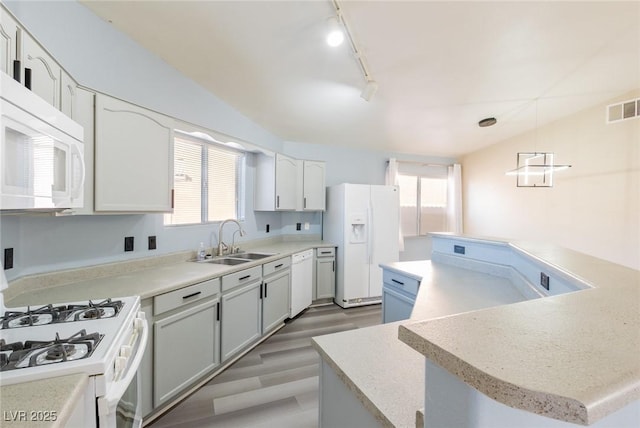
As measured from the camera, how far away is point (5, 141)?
83cm

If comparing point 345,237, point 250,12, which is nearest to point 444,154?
point 345,237

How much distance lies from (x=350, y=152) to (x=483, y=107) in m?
2.08

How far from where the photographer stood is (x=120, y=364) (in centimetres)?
104

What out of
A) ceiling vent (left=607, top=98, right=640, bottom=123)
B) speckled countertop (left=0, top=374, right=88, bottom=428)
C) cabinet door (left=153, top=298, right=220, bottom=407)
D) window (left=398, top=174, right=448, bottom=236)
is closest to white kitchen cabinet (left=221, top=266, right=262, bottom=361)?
cabinet door (left=153, top=298, right=220, bottom=407)

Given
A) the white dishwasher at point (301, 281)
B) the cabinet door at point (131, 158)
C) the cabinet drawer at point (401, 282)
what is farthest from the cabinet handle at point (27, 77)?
the white dishwasher at point (301, 281)

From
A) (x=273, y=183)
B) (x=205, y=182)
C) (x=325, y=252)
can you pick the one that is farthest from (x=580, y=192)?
(x=205, y=182)

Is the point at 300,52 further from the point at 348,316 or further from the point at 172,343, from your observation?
the point at 348,316

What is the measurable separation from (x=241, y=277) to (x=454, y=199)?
4.82 metres

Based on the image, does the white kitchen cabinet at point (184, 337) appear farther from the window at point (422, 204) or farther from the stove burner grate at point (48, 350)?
the window at point (422, 204)

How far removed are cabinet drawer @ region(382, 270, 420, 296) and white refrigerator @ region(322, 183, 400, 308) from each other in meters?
1.55

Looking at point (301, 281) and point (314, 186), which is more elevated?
point (314, 186)

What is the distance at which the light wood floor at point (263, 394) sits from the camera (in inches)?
72.2

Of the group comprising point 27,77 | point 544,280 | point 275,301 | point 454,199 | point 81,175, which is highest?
point 27,77

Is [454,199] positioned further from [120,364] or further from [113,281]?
[120,364]
